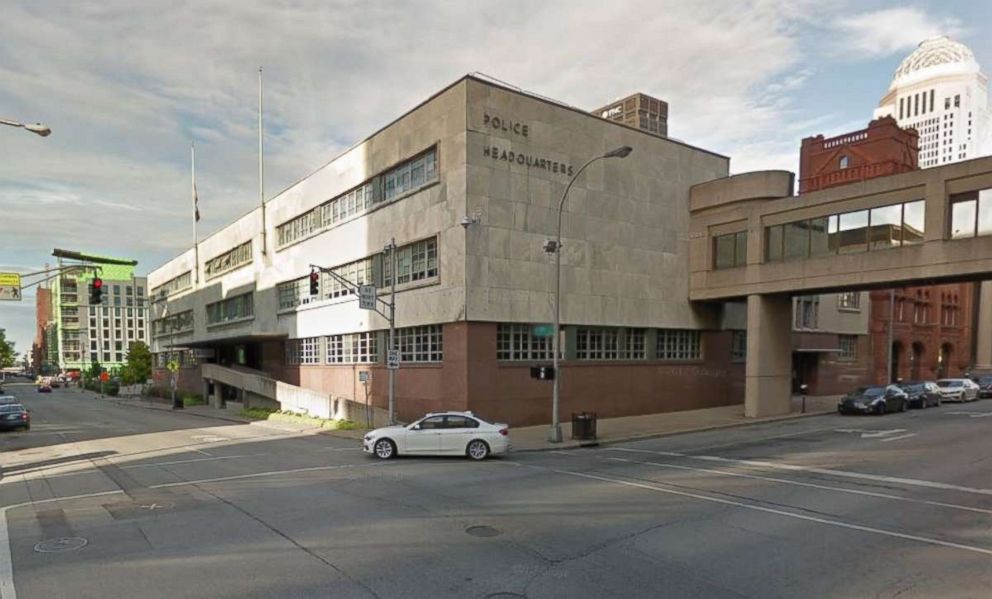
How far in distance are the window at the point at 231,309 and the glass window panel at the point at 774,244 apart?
36.9 meters

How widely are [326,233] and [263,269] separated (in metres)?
11.1

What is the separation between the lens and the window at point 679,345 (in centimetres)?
3181

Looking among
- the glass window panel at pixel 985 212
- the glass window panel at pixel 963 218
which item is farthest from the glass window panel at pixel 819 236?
the glass window panel at pixel 985 212

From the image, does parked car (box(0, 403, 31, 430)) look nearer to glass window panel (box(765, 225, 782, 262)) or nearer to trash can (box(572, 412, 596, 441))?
trash can (box(572, 412, 596, 441))

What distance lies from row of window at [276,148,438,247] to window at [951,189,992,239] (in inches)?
892

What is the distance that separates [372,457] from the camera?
18.1m

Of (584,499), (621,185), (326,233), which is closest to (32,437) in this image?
(326,233)

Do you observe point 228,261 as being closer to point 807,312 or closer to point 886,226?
point 807,312

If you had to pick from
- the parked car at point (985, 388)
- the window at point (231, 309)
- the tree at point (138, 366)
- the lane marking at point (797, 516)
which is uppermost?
the window at point (231, 309)

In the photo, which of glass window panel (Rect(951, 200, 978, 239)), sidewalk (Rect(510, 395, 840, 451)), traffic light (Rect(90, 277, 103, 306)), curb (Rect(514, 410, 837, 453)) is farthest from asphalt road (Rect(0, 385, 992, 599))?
glass window panel (Rect(951, 200, 978, 239))

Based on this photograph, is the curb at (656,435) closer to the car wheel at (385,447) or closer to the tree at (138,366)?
the car wheel at (385,447)

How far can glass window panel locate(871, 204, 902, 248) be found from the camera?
25.7 m

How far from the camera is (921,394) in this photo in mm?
34469

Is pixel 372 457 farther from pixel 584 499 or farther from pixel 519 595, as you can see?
pixel 519 595
